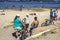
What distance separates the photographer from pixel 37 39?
14.6 meters

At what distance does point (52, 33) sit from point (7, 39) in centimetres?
298

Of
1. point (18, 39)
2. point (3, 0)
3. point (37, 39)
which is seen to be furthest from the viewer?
point (3, 0)

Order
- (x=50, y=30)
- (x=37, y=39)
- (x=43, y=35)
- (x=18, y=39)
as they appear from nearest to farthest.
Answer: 1. (x=18, y=39)
2. (x=37, y=39)
3. (x=43, y=35)
4. (x=50, y=30)

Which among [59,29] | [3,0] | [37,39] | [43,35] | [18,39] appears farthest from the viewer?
[3,0]

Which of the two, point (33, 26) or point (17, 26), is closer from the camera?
point (17, 26)

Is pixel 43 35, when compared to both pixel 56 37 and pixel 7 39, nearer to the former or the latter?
pixel 56 37

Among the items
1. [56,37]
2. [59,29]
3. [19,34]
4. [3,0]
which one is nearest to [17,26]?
[19,34]

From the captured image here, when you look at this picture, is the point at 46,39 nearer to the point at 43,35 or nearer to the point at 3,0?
the point at 43,35

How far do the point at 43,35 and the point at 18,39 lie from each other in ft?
7.77

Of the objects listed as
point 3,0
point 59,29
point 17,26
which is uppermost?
point 17,26

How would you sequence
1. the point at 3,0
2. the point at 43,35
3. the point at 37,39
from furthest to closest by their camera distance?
the point at 3,0 → the point at 43,35 → the point at 37,39

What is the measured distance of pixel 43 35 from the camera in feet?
51.1

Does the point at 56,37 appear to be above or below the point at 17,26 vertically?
below

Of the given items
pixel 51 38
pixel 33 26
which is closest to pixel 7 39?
pixel 33 26
